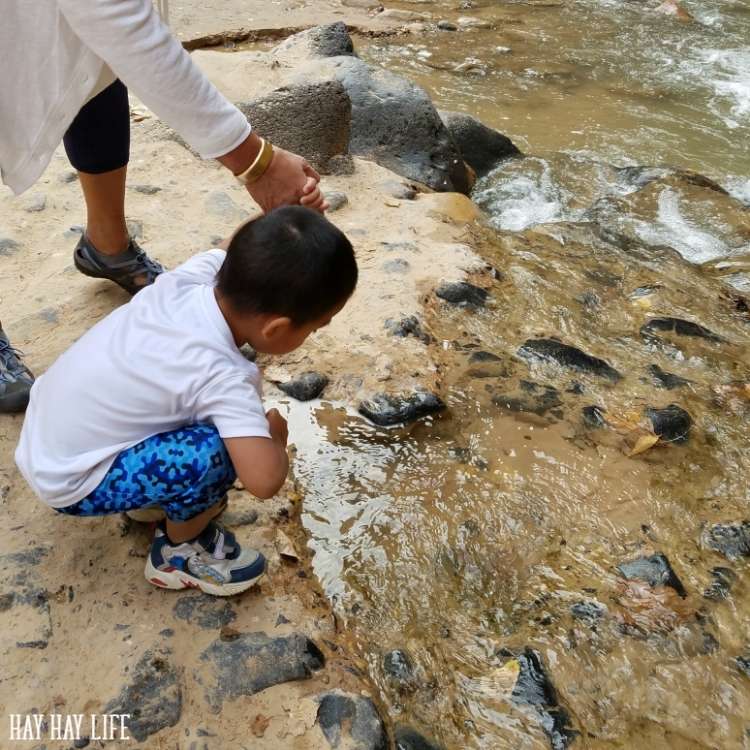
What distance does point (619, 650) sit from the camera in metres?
1.84

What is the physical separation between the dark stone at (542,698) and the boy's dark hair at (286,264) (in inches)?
39.1

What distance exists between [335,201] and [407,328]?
1.22 metres

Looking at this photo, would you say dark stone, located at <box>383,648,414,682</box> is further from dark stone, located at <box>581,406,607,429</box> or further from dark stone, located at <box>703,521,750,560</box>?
dark stone, located at <box>581,406,607,429</box>

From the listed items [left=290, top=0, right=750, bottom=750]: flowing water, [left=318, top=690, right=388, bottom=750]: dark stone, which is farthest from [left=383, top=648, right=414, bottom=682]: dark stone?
[left=318, top=690, right=388, bottom=750]: dark stone

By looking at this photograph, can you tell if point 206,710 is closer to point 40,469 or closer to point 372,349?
point 40,469

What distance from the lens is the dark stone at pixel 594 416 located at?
8.18 feet

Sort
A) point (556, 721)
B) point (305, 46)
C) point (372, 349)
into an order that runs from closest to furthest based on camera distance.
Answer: point (556, 721) < point (372, 349) < point (305, 46)

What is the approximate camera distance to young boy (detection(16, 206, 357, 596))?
152cm

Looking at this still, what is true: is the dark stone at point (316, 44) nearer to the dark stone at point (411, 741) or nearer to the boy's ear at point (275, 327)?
the boy's ear at point (275, 327)

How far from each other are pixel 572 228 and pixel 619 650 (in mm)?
2759

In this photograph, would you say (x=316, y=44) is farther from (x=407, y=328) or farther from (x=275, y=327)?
(x=275, y=327)

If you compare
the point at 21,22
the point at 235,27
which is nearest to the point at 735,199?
the point at 21,22

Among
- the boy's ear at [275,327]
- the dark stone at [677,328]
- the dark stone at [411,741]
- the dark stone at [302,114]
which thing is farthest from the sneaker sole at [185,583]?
the dark stone at [302,114]

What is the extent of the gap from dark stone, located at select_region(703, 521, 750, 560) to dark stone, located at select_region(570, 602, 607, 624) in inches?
17.4
